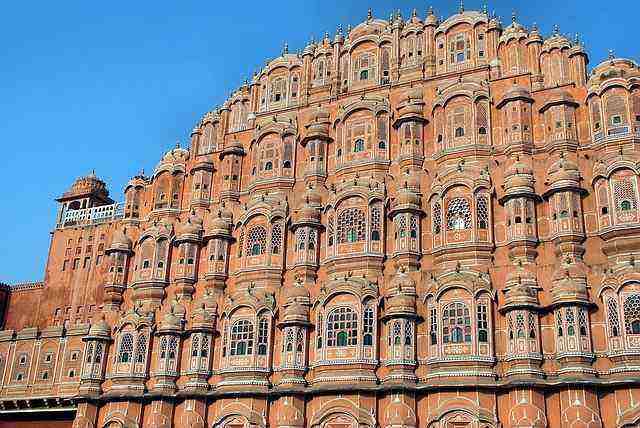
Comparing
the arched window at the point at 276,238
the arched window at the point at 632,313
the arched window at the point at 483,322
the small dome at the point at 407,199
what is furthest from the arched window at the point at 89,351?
the arched window at the point at 632,313

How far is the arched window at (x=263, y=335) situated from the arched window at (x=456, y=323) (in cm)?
760

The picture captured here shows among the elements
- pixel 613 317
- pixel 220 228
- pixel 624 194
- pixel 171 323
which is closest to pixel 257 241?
pixel 220 228

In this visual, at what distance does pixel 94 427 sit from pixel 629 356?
2256cm

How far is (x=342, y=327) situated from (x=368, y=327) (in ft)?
3.68

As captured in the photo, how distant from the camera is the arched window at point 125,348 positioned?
34594 mm

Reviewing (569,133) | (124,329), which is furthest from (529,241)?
(124,329)

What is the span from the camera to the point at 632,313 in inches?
1069

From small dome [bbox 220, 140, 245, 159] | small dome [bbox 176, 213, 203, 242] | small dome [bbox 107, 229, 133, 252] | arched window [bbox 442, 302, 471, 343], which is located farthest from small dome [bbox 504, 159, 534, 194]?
small dome [bbox 107, 229, 133, 252]

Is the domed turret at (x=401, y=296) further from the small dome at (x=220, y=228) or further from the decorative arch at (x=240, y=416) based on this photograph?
the small dome at (x=220, y=228)

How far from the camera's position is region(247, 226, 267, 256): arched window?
113 ft

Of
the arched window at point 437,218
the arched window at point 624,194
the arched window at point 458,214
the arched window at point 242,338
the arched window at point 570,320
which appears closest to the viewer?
the arched window at point 570,320

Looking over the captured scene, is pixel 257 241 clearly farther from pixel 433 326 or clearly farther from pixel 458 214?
pixel 433 326

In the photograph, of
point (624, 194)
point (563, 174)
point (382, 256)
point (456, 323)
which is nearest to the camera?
point (624, 194)

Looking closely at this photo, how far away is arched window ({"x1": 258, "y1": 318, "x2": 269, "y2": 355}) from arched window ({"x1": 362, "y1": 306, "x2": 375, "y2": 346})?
14.5 ft
